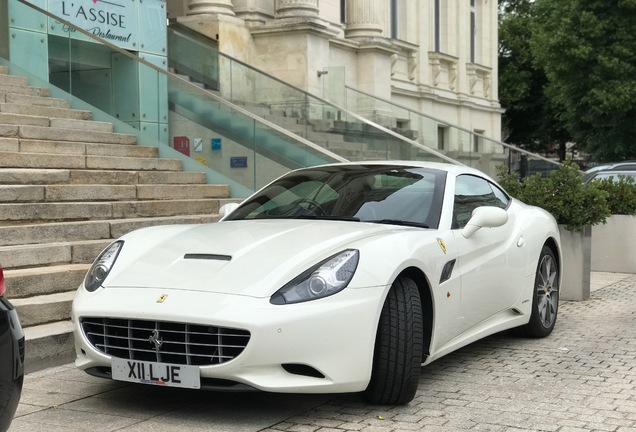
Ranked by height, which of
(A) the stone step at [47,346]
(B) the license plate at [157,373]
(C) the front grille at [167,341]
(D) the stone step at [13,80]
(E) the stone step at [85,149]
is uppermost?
(D) the stone step at [13,80]

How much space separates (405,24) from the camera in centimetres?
3041

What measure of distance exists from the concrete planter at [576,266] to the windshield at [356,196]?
415cm

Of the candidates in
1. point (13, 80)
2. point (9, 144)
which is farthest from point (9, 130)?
point (13, 80)

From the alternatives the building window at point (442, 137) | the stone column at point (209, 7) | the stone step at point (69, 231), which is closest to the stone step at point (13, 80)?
the stone step at point (69, 231)

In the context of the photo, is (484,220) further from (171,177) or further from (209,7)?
(209,7)

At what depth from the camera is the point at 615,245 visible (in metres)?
13.5

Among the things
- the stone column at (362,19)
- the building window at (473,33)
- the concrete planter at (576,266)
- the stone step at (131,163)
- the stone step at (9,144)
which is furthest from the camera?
the building window at (473,33)

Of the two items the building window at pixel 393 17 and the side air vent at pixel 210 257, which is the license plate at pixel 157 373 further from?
the building window at pixel 393 17

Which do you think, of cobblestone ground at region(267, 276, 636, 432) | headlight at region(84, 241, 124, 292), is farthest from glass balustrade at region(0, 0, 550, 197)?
→ headlight at region(84, 241, 124, 292)

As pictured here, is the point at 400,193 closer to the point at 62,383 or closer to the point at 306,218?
the point at 306,218

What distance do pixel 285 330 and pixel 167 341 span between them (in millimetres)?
656

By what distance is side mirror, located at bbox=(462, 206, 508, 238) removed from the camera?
21.1 ft

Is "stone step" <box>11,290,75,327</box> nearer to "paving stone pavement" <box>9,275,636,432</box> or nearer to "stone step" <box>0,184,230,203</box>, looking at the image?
"paving stone pavement" <box>9,275,636,432</box>

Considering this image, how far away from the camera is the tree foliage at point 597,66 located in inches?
1335
